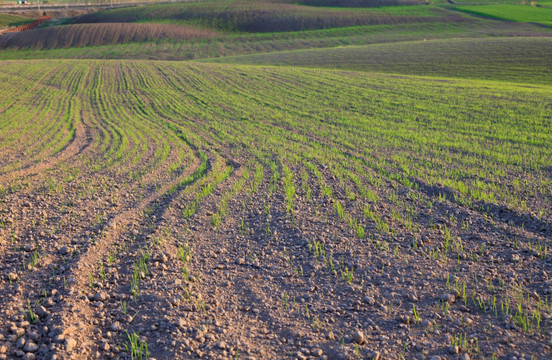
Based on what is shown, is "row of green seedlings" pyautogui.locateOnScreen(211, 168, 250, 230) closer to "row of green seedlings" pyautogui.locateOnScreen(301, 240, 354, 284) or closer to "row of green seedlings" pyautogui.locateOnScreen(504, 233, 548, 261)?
"row of green seedlings" pyautogui.locateOnScreen(301, 240, 354, 284)

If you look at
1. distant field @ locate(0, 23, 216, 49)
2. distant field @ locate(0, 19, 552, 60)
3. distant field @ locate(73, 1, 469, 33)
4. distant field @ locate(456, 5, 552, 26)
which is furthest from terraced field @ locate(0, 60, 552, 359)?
distant field @ locate(456, 5, 552, 26)

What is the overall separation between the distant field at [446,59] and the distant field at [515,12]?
25279 millimetres

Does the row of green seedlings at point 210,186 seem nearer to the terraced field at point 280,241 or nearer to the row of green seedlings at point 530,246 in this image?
the terraced field at point 280,241

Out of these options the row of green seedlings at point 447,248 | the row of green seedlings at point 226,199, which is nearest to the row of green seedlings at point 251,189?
the row of green seedlings at point 226,199

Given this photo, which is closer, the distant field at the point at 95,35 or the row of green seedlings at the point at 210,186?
the row of green seedlings at the point at 210,186

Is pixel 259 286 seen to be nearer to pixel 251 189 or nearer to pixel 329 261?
pixel 329 261

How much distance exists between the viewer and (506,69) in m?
36.4

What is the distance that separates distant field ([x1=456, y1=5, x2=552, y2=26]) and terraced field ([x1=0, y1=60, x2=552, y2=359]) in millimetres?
62340

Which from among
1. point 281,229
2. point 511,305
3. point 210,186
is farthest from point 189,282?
point 210,186

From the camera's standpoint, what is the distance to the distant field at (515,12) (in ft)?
227

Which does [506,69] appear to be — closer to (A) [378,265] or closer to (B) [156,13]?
(A) [378,265]

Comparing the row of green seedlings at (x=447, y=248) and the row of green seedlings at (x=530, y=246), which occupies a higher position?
the row of green seedlings at (x=530, y=246)

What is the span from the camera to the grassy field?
5371 millimetres

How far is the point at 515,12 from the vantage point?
74.9 m
